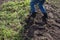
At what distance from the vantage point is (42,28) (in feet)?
17.3

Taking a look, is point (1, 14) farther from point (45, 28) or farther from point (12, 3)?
point (45, 28)

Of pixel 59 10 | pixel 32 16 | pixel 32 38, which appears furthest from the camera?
pixel 59 10

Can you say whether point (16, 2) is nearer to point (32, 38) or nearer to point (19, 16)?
point (19, 16)

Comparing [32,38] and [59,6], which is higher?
[59,6]

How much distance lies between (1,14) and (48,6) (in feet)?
5.30

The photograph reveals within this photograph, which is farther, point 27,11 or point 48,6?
point 48,6

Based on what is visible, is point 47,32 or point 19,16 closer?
point 47,32

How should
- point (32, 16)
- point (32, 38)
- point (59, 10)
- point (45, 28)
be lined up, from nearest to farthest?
1. point (32, 38)
2. point (45, 28)
3. point (32, 16)
4. point (59, 10)

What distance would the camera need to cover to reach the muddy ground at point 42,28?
4.94 meters

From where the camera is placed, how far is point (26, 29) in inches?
203

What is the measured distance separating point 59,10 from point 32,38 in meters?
1.79

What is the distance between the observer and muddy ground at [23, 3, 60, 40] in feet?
16.2

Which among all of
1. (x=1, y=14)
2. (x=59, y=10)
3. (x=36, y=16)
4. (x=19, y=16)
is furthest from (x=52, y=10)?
(x=1, y=14)

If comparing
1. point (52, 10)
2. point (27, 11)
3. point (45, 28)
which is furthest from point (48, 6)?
point (45, 28)
